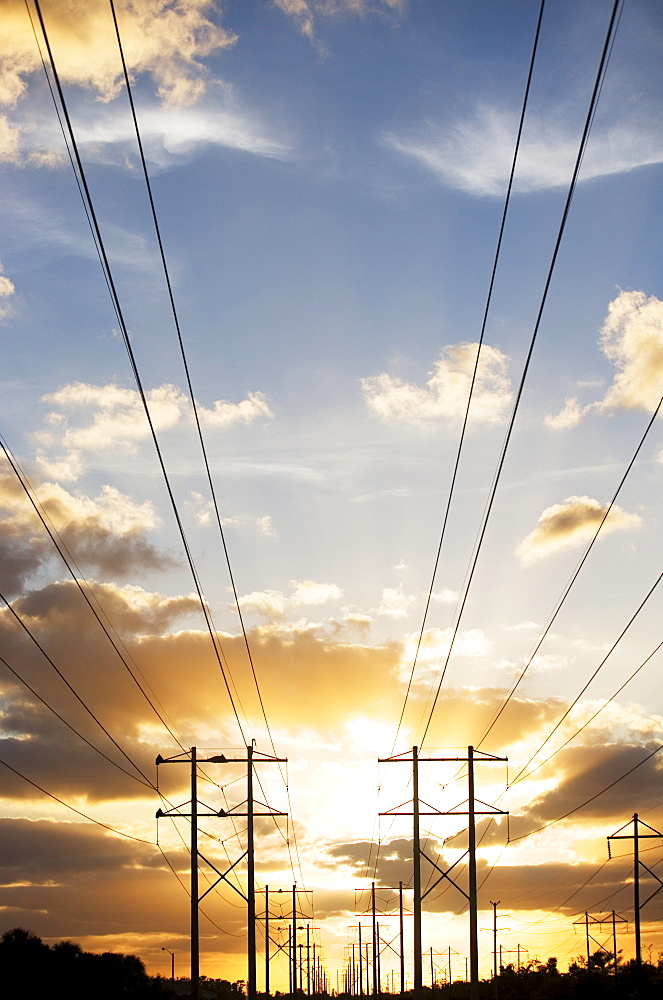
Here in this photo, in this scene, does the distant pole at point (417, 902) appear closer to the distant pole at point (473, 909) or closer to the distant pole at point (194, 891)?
the distant pole at point (473, 909)

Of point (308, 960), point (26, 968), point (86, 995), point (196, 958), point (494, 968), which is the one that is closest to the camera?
point (196, 958)

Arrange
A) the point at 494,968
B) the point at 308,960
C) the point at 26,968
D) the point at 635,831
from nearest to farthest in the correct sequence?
1. the point at 635,831
2. the point at 26,968
3. the point at 494,968
4. the point at 308,960

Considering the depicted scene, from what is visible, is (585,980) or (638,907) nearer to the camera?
(638,907)

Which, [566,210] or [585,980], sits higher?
[566,210]

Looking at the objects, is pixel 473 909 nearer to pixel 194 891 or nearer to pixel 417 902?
pixel 417 902

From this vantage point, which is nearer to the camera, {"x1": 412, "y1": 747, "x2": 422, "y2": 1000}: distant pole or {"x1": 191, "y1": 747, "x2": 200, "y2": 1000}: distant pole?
{"x1": 191, "y1": 747, "x2": 200, "y2": 1000}: distant pole

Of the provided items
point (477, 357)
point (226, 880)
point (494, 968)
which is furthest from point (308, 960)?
point (477, 357)

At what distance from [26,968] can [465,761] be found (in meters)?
30.4

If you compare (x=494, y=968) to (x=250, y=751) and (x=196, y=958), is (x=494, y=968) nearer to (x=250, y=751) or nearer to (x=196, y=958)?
(x=250, y=751)

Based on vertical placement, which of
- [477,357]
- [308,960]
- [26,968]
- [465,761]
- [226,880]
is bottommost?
[308,960]

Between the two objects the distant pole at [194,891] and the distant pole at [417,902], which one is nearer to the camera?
the distant pole at [194,891]

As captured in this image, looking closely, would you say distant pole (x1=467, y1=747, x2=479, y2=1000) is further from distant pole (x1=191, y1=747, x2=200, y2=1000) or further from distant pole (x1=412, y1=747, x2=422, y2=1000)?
distant pole (x1=191, y1=747, x2=200, y2=1000)

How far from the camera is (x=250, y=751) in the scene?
49969 millimetres

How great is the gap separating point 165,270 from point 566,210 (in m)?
4.65
